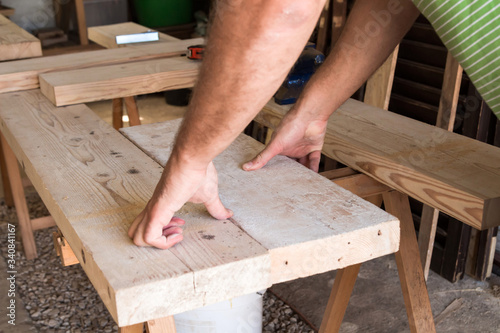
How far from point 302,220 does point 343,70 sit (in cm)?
50

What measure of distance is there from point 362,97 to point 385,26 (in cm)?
137

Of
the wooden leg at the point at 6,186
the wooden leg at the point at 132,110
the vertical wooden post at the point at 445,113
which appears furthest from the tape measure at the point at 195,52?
the wooden leg at the point at 6,186

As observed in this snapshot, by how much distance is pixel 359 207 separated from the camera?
3.67 ft

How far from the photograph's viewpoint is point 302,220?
107cm

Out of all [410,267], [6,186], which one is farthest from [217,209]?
[6,186]

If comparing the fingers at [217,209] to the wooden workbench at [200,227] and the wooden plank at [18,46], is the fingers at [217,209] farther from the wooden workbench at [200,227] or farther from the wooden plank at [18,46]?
the wooden plank at [18,46]

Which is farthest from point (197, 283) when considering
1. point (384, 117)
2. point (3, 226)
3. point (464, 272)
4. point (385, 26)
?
point (3, 226)

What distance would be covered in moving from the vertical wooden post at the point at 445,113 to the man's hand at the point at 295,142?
3.14 feet

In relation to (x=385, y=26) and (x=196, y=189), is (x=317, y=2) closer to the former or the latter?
(x=196, y=189)

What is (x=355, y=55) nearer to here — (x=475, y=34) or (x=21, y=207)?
(x=475, y=34)

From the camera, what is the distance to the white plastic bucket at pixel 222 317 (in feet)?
4.96

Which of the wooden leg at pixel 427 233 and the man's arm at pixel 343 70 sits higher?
the man's arm at pixel 343 70

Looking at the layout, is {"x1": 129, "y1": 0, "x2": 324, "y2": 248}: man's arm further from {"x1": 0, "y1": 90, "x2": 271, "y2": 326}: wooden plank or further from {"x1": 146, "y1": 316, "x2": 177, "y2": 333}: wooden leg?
{"x1": 146, "y1": 316, "x2": 177, "y2": 333}: wooden leg

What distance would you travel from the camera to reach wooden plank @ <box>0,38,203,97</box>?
2051 mm
